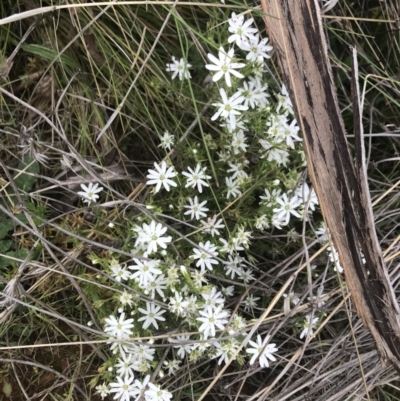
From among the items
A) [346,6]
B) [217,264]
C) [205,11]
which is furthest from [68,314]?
[346,6]

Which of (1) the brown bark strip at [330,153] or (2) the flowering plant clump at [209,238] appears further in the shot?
(2) the flowering plant clump at [209,238]

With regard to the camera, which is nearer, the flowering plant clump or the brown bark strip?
the brown bark strip

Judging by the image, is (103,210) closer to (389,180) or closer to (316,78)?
(316,78)

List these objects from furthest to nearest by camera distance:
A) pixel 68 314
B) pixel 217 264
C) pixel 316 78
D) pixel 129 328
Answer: pixel 68 314 → pixel 217 264 → pixel 129 328 → pixel 316 78
